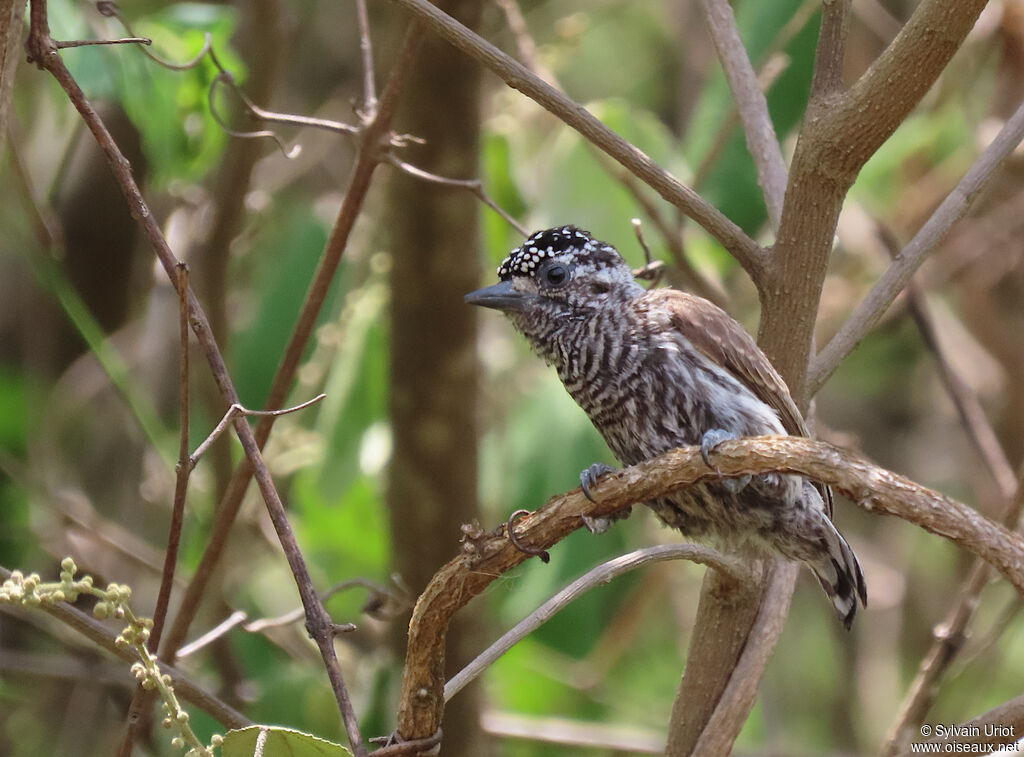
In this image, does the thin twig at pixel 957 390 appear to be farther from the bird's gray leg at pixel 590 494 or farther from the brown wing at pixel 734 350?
the bird's gray leg at pixel 590 494

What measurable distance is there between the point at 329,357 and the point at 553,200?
0.99 meters

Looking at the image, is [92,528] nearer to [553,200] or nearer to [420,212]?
[420,212]

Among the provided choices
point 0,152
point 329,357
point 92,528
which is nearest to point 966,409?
point 329,357

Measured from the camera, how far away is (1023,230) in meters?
5.31

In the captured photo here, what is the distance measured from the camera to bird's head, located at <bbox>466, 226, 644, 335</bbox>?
2.80 metres

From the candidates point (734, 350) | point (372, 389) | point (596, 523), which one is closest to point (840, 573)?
point (734, 350)

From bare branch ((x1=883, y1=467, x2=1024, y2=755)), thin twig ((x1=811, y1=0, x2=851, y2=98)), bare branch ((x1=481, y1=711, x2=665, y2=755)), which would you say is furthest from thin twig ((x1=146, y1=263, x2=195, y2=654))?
bare branch ((x1=883, y1=467, x2=1024, y2=755))

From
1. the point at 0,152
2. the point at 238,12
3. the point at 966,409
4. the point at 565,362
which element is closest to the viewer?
the point at 0,152

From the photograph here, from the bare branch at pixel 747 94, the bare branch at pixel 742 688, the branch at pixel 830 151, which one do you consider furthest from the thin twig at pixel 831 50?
the bare branch at pixel 742 688

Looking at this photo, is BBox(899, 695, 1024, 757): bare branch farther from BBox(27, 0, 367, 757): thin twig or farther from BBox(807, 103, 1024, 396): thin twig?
BBox(27, 0, 367, 757): thin twig

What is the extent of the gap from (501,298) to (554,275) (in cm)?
13

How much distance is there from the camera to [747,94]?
8.20ft

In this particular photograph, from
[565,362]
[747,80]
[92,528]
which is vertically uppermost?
[92,528]

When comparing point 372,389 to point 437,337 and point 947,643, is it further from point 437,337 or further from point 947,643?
point 947,643
